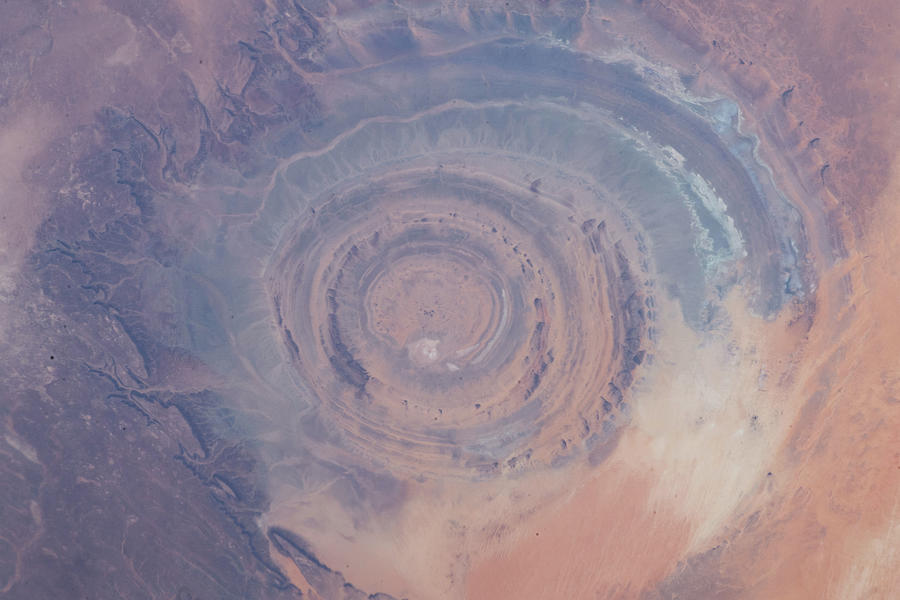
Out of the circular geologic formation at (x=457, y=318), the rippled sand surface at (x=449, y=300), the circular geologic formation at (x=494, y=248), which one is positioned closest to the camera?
the rippled sand surface at (x=449, y=300)

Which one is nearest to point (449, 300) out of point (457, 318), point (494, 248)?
point (457, 318)

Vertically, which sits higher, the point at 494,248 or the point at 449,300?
the point at 494,248

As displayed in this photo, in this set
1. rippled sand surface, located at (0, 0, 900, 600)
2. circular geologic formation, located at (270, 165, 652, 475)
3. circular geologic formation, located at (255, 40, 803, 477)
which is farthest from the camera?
circular geologic formation, located at (270, 165, 652, 475)

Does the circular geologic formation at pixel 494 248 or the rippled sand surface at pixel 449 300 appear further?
the circular geologic formation at pixel 494 248

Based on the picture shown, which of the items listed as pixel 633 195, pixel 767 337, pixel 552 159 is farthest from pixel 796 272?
pixel 552 159

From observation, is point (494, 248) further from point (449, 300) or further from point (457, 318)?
point (457, 318)
